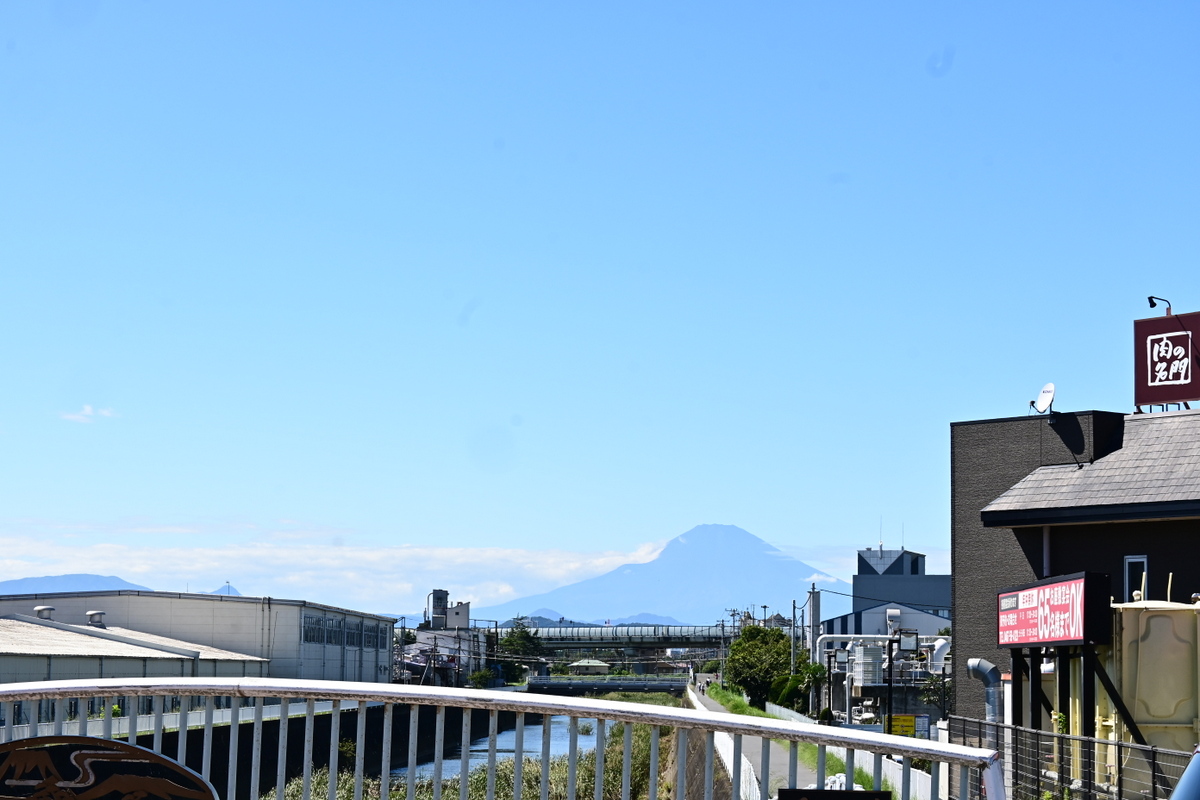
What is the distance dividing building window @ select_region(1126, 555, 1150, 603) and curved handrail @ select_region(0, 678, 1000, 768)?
24953 mm

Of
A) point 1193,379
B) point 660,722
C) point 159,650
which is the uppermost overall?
point 1193,379

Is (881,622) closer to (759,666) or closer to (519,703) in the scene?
(759,666)

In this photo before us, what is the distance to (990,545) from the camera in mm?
34094

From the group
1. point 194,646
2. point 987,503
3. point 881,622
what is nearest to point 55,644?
point 194,646

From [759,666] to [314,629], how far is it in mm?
29848

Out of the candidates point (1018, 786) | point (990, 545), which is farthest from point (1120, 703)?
point (990, 545)

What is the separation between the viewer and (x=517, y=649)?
155125mm

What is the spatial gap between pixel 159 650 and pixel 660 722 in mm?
55380

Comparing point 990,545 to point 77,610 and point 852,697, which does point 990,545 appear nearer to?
point 852,697

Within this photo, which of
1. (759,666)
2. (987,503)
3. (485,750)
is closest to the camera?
(987,503)

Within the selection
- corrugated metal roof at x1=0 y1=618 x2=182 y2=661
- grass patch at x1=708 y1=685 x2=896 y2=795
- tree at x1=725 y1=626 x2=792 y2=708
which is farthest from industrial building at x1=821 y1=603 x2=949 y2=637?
corrugated metal roof at x1=0 y1=618 x2=182 y2=661

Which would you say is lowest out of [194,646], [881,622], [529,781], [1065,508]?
[881,622]

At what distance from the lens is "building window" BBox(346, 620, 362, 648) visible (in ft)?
258

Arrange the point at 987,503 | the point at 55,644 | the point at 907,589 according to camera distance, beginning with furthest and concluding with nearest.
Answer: the point at 907,589
the point at 55,644
the point at 987,503
